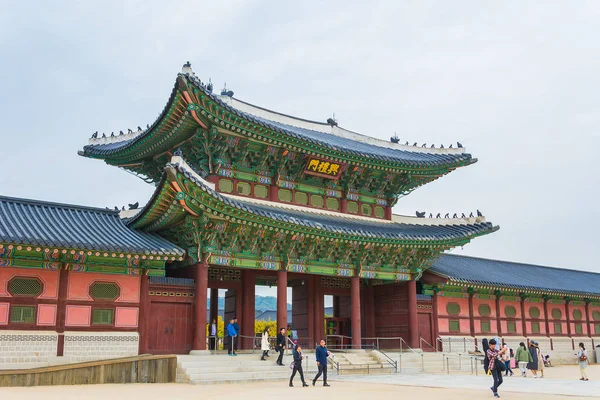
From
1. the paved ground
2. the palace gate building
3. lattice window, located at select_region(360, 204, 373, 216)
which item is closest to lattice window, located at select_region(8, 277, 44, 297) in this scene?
the palace gate building

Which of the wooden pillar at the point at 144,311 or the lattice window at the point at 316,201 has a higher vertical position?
the lattice window at the point at 316,201

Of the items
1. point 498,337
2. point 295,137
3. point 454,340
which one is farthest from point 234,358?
point 498,337

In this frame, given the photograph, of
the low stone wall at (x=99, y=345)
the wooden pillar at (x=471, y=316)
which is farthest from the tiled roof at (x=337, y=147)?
the low stone wall at (x=99, y=345)

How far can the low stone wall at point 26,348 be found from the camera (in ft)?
66.4

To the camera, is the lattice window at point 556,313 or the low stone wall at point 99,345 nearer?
the low stone wall at point 99,345

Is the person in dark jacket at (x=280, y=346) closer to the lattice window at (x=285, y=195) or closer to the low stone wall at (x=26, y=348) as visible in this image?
the lattice window at (x=285, y=195)

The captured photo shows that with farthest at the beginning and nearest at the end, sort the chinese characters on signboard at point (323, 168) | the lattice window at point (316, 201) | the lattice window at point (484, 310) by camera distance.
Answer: the lattice window at point (484, 310), the lattice window at point (316, 201), the chinese characters on signboard at point (323, 168)

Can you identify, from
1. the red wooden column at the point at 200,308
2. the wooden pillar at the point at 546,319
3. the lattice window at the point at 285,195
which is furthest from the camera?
the wooden pillar at the point at 546,319

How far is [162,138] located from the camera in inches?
1042

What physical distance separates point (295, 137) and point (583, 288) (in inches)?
1081

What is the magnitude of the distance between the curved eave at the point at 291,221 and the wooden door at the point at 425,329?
4485mm

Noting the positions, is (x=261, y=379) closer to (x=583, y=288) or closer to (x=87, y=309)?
(x=87, y=309)

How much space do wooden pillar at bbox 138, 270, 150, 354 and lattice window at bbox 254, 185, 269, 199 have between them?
6.75 metres

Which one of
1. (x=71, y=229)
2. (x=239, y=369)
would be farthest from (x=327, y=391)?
(x=71, y=229)
